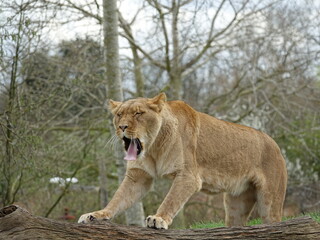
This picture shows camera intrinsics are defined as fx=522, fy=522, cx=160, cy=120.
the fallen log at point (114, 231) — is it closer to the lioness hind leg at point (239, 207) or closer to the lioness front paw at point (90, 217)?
the lioness front paw at point (90, 217)

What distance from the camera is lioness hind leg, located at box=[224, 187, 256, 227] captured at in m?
6.80

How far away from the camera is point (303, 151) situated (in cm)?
1502

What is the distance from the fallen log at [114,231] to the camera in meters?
4.10

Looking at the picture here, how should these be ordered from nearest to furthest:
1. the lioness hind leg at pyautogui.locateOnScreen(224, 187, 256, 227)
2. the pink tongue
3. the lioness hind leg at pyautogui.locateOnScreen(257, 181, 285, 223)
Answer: the pink tongue
the lioness hind leg at pyautogui.locateOnScreen(257, 181, 285, 223)
the lioness hind leg at pyautogui.locateOnScreen(224, 187, 256, 227)

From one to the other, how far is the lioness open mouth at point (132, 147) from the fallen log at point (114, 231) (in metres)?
0.93

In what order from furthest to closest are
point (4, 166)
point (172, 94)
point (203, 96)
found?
1. point (203, 96)
2. point (172, 94)
3. point (4, 166)

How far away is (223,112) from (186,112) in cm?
856

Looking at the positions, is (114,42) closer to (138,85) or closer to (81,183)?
(138,85)

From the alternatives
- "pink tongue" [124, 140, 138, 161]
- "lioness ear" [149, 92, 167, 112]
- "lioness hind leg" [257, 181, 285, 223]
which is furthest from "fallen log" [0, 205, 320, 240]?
"lioness hind leg" [257, 181, 285, 223]

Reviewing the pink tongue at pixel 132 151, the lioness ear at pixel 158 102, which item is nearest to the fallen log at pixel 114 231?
the pink tongue at pixel 132 151

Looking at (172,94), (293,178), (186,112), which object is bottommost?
(293,178)

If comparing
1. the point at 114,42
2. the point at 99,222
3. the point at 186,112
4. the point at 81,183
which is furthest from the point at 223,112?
the point at 99,222

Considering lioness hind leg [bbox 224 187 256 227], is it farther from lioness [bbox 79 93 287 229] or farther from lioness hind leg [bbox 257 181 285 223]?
lioness hind leg [bbox 257 181 285 223]

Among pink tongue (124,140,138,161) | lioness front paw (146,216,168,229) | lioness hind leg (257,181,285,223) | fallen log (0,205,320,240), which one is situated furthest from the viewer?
lioness hind leg (257,181,285,223)
